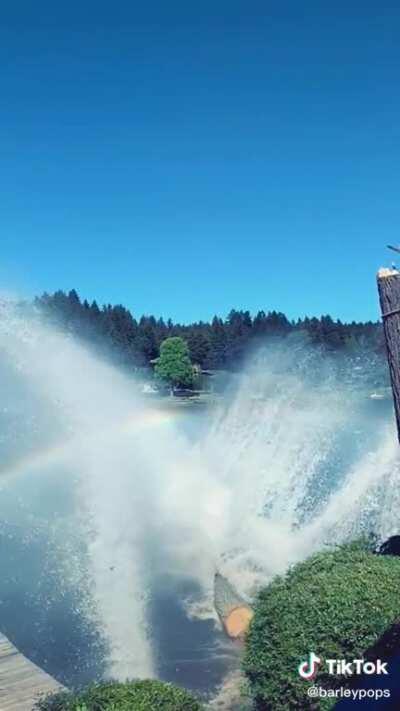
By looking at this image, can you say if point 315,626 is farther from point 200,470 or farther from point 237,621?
point 200,470

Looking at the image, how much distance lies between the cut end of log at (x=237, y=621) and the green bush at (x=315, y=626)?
511cm

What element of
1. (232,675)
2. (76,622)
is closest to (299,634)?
(232,675)

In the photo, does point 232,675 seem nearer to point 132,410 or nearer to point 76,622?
point 76,622

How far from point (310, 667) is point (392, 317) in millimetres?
4593

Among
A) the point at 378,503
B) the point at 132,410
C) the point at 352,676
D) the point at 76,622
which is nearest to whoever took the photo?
the point at 352,676

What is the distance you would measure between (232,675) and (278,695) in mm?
4673

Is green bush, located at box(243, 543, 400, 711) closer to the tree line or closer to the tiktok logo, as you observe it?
the tiktok logo

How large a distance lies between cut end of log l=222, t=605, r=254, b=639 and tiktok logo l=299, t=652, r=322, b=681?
20.2ft

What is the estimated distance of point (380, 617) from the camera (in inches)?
273

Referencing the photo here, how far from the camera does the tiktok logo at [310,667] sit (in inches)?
270

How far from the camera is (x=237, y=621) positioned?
514 inches

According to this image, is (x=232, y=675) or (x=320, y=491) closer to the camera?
(x=232, y=675)

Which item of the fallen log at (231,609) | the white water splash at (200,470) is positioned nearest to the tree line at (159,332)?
the white water splash at (200,470)

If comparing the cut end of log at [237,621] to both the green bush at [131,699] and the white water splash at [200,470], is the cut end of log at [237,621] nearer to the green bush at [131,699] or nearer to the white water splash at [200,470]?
the white water splash at [200,470]
